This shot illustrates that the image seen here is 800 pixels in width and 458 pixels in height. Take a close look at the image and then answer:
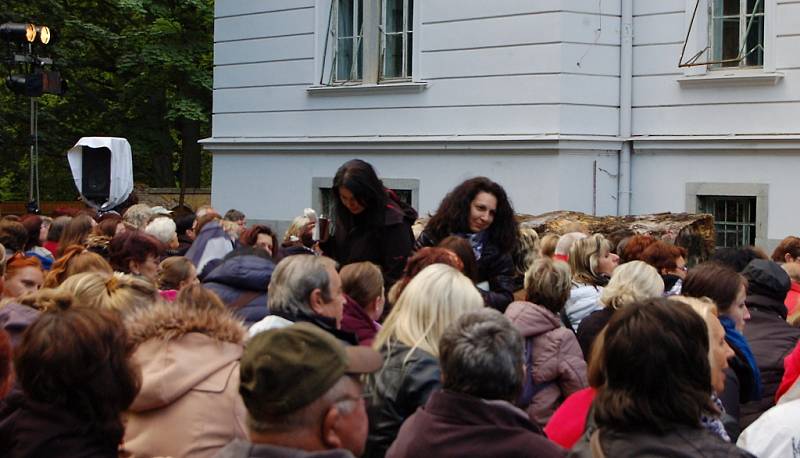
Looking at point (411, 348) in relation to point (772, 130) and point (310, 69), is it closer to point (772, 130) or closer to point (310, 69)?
point (772, 130)

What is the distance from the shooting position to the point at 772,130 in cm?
1596

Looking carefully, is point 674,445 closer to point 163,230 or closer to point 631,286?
point 631,286

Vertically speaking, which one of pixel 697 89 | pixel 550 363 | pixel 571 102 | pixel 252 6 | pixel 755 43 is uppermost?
pixel 252 6

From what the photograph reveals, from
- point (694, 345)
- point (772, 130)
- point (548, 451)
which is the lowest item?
point (548, 451)

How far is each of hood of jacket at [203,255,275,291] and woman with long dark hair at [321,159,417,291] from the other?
62.8 inches

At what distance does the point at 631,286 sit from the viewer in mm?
7141

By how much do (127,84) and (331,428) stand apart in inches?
1118

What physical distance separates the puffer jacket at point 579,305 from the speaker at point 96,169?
41.8ft

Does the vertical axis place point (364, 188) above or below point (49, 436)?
above

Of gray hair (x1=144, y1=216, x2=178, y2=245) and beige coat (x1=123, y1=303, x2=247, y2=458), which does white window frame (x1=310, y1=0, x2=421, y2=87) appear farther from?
beige coat (x1=123, y1=303, x2=247, y2=458)

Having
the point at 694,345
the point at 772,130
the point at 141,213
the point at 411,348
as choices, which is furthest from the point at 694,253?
the point at 694,345

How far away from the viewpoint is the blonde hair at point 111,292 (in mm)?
5770

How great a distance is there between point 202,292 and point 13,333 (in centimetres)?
121

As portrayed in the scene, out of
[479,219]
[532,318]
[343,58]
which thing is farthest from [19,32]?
[532,318]
